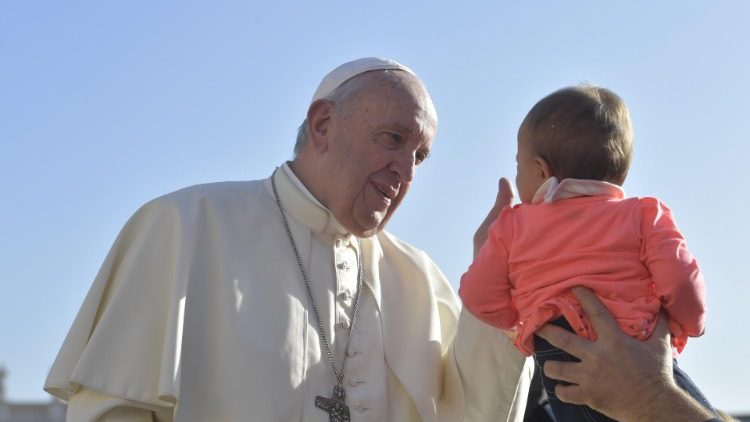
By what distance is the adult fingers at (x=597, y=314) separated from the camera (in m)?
4.68

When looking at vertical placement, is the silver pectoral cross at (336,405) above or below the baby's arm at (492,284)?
below

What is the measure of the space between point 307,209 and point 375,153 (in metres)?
0.42

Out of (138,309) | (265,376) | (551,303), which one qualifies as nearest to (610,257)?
(551,303)

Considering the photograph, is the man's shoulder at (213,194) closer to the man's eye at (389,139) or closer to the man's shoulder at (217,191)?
the man's shoulder at (217,191)

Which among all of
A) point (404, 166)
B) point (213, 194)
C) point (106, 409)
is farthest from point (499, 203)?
point (106, 409)

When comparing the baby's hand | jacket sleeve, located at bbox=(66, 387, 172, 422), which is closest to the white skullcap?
the baby's hand

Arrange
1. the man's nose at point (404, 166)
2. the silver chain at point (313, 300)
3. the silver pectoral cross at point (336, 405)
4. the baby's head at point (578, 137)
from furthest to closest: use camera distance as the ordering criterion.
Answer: the man's nose at point (404, 166), the silver chain at point (313, 300), the silver pectoral cross at point (336, 405), the baby's head at point (578, 137)

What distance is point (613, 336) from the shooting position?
4.69 m

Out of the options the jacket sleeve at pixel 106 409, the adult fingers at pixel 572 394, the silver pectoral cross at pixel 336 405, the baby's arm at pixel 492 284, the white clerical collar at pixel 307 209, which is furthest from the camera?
the white clerical collar at pixel 307 209

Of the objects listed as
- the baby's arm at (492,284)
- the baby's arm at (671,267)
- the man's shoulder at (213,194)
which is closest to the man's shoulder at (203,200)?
the man's shoulder at (213,194)

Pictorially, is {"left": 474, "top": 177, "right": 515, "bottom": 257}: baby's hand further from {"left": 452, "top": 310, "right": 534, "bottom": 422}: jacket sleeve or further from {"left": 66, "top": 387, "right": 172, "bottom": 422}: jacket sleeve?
{"left": 66, "top": 387, "right": 172, "bottom": 422}: jacket sleeve

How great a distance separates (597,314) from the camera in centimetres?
468

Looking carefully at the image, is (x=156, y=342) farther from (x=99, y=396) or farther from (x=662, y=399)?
(x=662, y=399)

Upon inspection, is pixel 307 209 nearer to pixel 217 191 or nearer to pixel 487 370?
pixel 217 191
